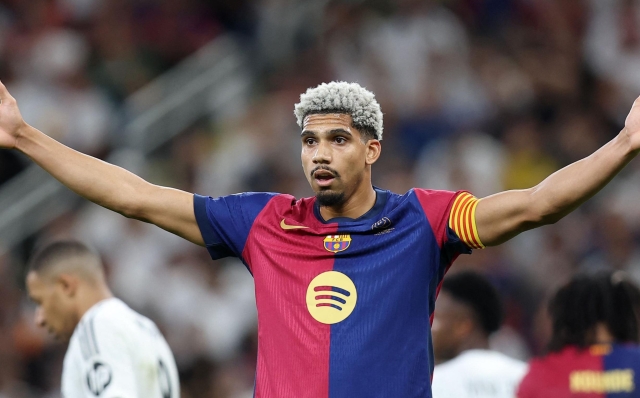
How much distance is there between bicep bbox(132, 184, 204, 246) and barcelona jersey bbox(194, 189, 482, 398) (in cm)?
4

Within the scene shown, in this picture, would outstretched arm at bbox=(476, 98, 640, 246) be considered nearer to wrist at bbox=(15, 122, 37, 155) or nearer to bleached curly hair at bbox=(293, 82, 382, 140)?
bleached curly hair at bbox=(293, 82, 382, 140)

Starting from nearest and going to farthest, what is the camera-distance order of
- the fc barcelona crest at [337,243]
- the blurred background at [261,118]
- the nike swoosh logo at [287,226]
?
the fc barcelona crest at [337,243]
the nike swoosh logo at [287,226]
the blurred background at [261,118]

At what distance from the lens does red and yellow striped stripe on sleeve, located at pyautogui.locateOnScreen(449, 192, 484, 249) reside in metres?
4.37

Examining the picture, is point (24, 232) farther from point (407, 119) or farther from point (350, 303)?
point (350, 303)

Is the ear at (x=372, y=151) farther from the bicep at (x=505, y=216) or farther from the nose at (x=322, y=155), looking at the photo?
the bicep at (x=505, y=216)

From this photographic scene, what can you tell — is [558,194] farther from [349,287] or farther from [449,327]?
[449,327]

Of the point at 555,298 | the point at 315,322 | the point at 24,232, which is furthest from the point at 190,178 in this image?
the point at 315,322

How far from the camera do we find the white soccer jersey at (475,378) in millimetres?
6090

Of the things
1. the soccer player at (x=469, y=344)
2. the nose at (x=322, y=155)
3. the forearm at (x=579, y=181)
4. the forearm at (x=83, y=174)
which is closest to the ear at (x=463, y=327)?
the soccer player at (x=469, y=344)

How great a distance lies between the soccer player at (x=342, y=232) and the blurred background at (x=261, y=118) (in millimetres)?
4931

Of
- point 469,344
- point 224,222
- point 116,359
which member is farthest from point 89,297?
point 469,344

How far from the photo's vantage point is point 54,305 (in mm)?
6484

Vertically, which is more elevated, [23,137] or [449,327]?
[23,137]

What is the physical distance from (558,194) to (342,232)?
96cm
